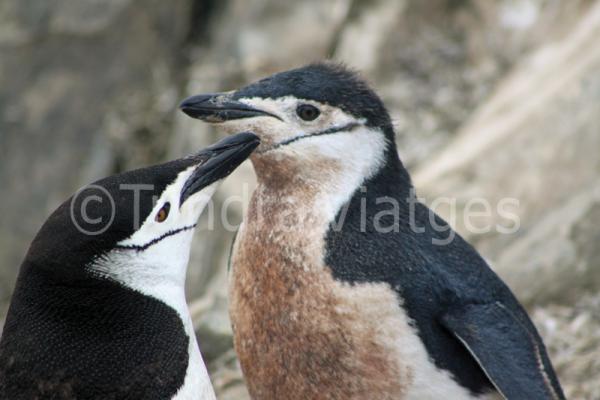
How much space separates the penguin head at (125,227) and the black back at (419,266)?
31.7 inches

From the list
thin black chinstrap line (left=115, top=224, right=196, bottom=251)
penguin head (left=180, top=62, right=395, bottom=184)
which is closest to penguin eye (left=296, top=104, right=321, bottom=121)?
penguin head (left=180, top=62, right=395, bottom=184)

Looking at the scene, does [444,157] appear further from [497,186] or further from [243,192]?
[243,192]

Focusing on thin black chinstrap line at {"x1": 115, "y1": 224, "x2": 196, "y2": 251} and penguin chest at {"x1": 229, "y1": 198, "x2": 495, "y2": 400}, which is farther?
penguin chest at {"x1": 229, "y1": 198, "x2": 495, "y2": 400}

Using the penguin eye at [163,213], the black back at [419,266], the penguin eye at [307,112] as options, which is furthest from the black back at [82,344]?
the penguin eye at [307,112]

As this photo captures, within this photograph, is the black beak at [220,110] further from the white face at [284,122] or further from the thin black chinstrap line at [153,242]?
the thin black chinstrap line at [153,242]

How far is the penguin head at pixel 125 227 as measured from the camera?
13.1ft

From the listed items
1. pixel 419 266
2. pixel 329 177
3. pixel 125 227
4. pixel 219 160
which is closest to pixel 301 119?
pixel 329 177

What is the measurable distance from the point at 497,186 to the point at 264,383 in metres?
3.81

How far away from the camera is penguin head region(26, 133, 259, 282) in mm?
3994

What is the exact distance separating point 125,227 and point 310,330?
42.2 inches

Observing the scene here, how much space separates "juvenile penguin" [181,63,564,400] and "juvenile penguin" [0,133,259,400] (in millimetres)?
669

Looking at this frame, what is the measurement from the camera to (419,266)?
4.73m

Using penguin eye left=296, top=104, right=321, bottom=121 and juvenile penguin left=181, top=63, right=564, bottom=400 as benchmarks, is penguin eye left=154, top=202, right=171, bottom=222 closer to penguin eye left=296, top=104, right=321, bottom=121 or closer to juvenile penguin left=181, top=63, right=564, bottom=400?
juvenile penguin left=181, top=63, right=564, bottom=400

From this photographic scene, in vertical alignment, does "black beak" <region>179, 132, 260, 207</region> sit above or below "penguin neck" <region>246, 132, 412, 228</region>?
below
